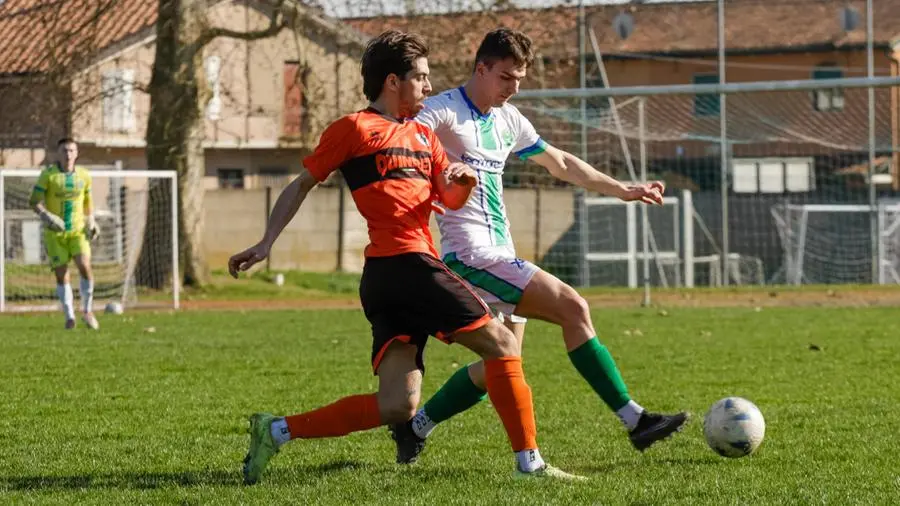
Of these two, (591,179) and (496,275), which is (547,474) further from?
(591,179)

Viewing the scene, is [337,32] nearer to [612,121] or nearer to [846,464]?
[612,121]

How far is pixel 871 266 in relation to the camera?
978 inches

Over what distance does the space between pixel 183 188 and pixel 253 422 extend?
56.4 ft

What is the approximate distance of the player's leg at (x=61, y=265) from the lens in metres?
14.8

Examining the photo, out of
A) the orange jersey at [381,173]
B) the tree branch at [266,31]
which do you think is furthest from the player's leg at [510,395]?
the tree branch at [266,31]

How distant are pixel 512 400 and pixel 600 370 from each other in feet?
2.37

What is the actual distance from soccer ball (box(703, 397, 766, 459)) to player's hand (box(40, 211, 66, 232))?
979 centimetres

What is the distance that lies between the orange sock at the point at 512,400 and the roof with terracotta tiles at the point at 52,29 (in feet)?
54.4

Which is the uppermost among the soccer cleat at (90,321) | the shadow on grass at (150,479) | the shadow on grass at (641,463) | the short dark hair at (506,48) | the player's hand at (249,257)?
the short dark hair at (506,48)

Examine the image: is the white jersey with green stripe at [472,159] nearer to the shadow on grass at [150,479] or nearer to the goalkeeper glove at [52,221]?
the shadow on grass at [150,479]

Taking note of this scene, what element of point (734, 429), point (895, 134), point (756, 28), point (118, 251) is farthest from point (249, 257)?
point (756, 28)

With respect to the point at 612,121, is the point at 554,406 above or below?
below

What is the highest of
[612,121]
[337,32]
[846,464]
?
[337,32]

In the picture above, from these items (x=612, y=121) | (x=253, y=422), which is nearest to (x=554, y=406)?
(x=253, y=422)
